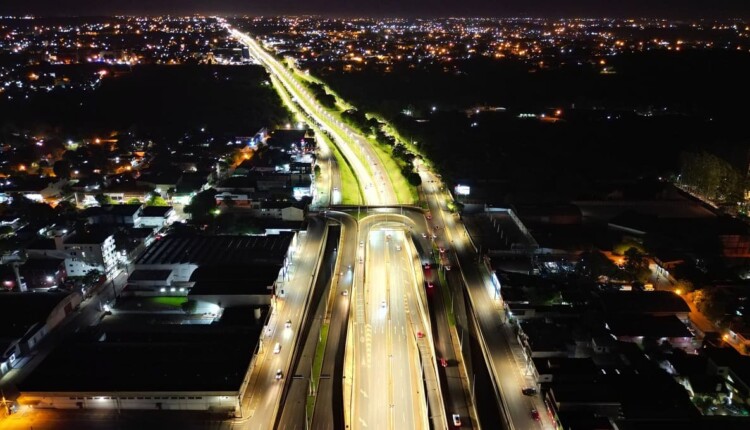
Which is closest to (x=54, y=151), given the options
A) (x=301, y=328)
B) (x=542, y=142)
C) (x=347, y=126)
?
(x=347, y=126)

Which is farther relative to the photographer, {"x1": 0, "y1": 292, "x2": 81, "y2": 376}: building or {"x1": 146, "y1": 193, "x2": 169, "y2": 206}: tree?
{"x1": 146, "y1": 193, "x2": 169, "y2": 206}: tree

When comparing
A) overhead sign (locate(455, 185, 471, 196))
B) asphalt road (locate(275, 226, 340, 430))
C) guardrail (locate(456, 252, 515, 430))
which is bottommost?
asphalt road (locate(275, 226, 340, 430))

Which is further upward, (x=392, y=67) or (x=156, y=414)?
(x=392, y=67)

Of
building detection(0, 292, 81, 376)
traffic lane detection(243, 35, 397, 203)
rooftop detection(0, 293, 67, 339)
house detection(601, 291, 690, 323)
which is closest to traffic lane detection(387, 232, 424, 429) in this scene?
house detection(601, 291, 690, 323)

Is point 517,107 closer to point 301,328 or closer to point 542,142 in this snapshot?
point 542,142

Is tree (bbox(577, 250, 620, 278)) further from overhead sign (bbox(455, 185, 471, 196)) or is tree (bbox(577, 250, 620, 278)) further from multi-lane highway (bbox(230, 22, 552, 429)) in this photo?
overhead sign (bbox(455, 185, 471, 196))

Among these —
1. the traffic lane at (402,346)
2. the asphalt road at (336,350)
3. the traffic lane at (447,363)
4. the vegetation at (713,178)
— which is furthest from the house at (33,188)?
the vegetation at (713,178)

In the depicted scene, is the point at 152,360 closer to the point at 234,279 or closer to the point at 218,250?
the point at 234,279
